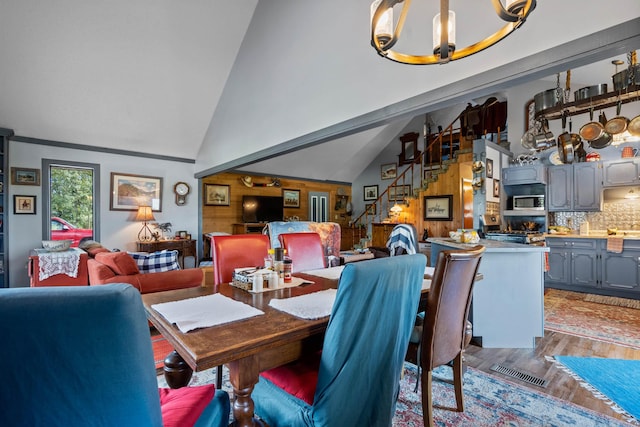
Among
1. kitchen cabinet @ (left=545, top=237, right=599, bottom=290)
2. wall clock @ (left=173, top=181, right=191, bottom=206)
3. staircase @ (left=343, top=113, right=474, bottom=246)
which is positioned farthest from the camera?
staircase @ (left=343, top=113, right=474, bottom=246)

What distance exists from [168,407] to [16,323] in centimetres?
60

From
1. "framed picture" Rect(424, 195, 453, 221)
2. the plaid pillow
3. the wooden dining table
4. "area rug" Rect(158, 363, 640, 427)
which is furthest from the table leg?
"framed picture" Rect(424, 195, 453, 221)

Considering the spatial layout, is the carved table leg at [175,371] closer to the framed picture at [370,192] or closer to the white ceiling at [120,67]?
the white ceiling at [120,67]

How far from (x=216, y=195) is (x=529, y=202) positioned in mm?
6568

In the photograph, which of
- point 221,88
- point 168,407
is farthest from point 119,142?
point 168,407

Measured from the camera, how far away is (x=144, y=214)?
570cm

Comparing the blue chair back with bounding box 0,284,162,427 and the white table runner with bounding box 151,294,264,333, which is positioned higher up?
the blue chair back with bounding box 0,284,162,427

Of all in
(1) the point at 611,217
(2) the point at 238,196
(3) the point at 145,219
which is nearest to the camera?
(1) the point at 611,217

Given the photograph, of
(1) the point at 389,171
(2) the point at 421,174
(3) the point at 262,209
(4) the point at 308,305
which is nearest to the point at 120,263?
(4) the point at 308,305

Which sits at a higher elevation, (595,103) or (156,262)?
(595,103)

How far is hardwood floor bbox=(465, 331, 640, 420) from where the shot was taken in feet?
6.60

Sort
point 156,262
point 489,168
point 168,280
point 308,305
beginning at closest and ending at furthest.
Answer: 1. point 308,305
2. point 168,280
3. point 156,262
4. point 489,168

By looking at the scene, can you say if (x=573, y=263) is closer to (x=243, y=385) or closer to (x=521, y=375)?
(x=521, y=375)

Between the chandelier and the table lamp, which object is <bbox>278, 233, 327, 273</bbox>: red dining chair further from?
the table lamp
